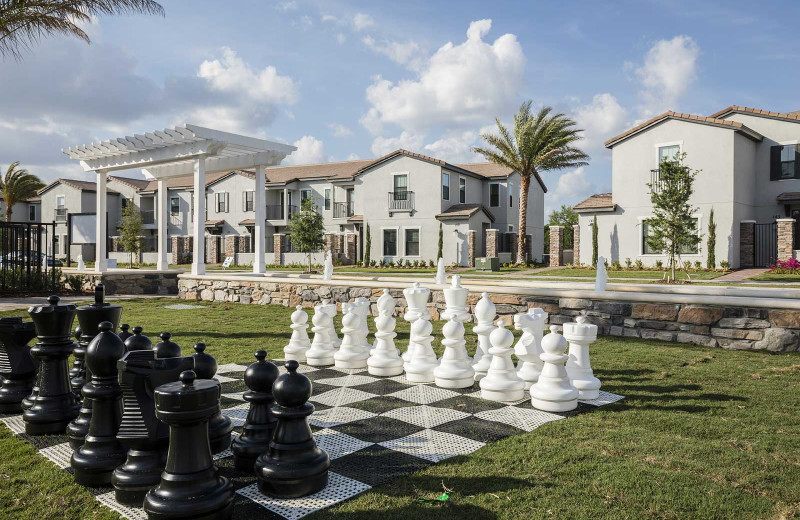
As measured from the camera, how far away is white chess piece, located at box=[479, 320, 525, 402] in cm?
388

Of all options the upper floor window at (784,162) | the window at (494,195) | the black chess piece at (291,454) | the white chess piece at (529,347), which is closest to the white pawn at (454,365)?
the white chess piece at (529,347)

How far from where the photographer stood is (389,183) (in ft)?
102

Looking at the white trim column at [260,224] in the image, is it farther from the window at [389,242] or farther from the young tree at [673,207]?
the window at [389,242]

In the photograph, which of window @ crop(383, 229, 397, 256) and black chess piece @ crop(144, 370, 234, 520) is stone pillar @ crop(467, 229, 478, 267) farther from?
black chess piece @ crop(144, 370, 234, 520)

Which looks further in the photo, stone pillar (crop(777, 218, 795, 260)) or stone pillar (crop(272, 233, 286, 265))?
stone pillar (crop(272, 233, 286, 265))

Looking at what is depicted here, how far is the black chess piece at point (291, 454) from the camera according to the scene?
7.79 ft

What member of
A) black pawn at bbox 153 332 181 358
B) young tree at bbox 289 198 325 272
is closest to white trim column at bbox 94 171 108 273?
young tree at bbox 289 198 325 272

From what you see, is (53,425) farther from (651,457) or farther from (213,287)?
(213,287)

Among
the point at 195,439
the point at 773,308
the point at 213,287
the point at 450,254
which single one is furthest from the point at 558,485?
the point at 450,254

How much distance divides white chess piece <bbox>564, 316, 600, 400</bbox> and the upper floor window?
2299 centimetres

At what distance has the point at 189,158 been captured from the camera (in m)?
13.7

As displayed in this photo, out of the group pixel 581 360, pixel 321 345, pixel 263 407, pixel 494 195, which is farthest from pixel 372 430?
pixel 494 195

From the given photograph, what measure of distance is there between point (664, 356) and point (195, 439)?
4968 millimetres

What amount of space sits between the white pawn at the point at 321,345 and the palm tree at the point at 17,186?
149 feet
